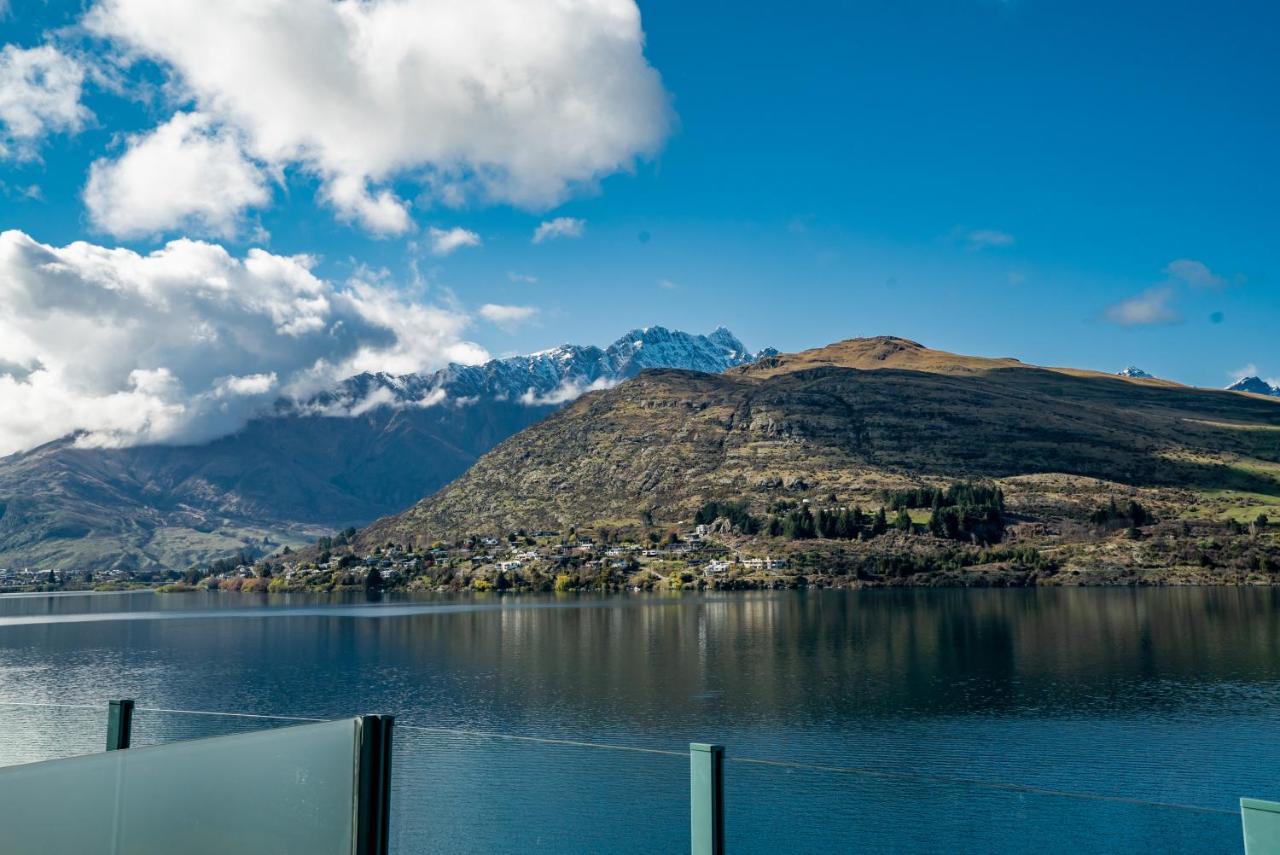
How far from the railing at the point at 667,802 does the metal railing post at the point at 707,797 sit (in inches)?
0.4

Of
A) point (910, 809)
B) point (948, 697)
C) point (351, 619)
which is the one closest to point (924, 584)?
point (351, 619)

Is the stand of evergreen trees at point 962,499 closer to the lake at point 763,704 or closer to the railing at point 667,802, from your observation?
the lake at point 763,704

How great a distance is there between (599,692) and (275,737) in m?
53.5

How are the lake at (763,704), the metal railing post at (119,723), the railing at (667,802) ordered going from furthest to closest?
1. the lake at (763,704)
2. the metal railing post at (119,723)
3. the railing at (667,802)

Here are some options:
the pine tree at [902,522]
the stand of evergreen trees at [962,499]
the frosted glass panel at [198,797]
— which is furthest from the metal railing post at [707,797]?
the stand of evergreen trees at [962,499]

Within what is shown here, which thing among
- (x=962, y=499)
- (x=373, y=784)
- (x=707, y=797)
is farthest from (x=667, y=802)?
(x=962, y=499)

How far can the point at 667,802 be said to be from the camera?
9031mm

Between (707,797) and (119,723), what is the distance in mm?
5139

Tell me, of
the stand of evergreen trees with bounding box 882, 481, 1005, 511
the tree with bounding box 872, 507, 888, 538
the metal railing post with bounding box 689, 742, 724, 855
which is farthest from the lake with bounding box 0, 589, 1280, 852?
the stand of evergreen trees with bounding box 882, 481, 1005, 511

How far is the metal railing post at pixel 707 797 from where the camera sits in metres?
6.79

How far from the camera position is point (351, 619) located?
12688cm

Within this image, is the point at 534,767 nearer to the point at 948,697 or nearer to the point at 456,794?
the point at 456,794

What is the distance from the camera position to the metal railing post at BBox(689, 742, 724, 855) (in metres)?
6.79

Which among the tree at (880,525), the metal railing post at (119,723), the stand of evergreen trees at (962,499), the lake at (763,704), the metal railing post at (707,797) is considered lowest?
the lake at (763,704)
